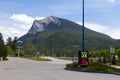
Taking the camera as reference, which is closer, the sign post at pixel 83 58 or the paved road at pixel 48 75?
the paved road at pixel 48 75

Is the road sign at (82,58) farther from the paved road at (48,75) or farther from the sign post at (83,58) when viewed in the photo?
the paved road at (48,75)

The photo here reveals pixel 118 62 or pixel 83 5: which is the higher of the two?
pixel 83 5

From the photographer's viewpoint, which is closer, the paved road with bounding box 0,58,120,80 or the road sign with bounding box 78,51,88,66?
the paved road with bounding box 0,58,120,80

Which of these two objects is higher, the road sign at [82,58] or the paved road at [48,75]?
the road sign at [82,58]

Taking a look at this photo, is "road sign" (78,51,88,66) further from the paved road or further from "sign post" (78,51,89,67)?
the paved road

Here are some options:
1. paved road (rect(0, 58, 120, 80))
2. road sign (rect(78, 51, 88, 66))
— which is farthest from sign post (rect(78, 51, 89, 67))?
paved road (rect(0, 58, 120, 80))

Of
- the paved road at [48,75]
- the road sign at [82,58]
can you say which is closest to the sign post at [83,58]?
the road sign at [82,58]

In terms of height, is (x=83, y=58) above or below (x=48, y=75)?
above

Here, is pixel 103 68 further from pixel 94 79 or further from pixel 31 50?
pixel 31 50

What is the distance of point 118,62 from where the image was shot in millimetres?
57562

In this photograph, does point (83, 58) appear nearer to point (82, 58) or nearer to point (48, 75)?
point (82, 58)

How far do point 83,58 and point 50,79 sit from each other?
51.1 ft

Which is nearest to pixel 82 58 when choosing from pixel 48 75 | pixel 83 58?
pixel 83 58

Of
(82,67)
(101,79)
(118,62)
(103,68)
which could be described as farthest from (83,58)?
(118,62)
